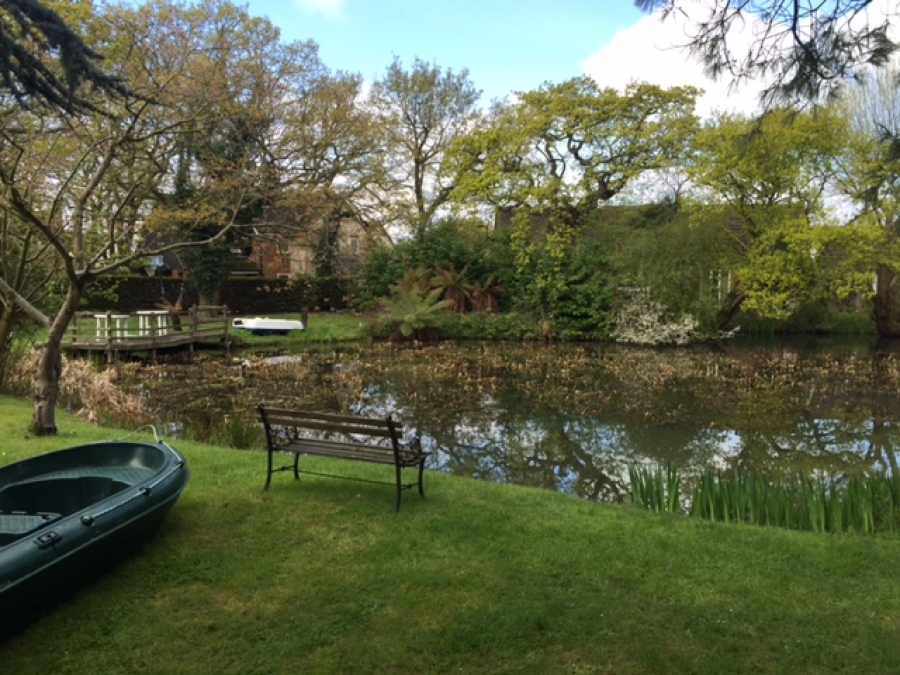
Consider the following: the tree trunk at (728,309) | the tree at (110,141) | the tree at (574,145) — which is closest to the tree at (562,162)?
the tree at (574,145)

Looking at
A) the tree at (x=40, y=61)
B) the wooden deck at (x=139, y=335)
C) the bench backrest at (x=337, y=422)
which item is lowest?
the bench backrest at (x=337, y=422)

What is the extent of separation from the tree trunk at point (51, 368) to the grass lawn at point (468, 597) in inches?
114

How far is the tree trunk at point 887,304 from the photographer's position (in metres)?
25.8

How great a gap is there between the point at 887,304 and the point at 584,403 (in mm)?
20604

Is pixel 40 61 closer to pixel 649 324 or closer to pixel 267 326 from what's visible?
pixel 267 326

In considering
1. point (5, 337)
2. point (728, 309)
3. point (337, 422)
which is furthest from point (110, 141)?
point (728, 309)

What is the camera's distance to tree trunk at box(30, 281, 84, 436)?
6906 millimetres

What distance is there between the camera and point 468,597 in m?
3.75

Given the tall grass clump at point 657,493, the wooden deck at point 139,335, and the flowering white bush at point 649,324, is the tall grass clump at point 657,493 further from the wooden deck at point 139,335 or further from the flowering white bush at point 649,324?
the flowering white bush at point 649,324

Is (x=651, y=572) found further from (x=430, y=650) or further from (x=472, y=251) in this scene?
(x=472, y=251)

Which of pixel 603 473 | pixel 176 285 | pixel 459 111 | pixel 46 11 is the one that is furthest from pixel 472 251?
pixel 46 11

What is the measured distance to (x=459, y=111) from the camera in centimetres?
3228

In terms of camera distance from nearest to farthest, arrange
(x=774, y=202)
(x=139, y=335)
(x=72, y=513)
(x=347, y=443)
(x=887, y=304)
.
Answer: (x=72, y=513) → (x=347, y=443) → (x=139, y=335) → (x=774, y=202) → (x=887, y=304)

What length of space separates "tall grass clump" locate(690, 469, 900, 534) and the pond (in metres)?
0.96
